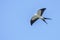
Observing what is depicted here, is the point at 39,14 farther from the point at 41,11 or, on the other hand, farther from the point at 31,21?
the point at 31,21

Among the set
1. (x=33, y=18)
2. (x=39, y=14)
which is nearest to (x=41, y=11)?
(x=39, y=14)

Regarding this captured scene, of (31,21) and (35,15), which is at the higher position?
(35,15)

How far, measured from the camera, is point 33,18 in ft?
19.4

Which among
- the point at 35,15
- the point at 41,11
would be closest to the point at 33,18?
the point at 35,15

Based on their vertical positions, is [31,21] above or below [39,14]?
below

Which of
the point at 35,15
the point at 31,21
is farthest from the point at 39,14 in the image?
the point at 31,21

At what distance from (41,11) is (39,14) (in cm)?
29

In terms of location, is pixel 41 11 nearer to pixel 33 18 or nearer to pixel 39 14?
pixel 39 14

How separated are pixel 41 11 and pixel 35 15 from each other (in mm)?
499

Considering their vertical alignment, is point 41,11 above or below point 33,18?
above

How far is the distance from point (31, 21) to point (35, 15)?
Answer: 1.52 feet

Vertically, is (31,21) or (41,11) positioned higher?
(41,11)

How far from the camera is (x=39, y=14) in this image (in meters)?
5.96

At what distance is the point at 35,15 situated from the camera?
6008mm
